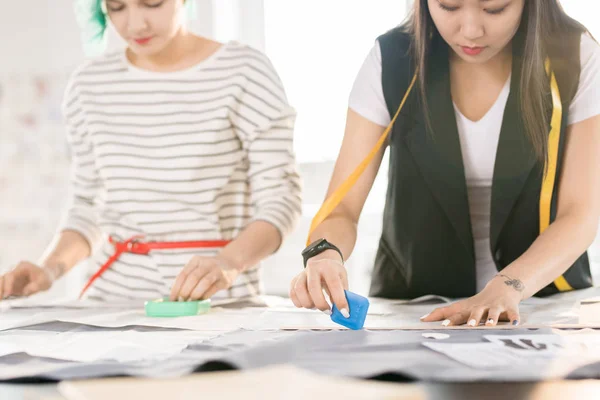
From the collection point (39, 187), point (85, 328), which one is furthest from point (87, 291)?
point (39, 187)

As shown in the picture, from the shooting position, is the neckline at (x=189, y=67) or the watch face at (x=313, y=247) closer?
the watch face at (x=313, y=247)

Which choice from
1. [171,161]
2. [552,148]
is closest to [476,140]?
[552,148]

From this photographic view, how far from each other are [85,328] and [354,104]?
0.59 meters

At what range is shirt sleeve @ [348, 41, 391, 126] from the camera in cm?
124

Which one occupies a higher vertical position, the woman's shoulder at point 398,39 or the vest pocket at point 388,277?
the woman's shoulder at point 398,39

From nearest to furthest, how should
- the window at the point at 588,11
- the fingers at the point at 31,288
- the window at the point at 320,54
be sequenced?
1. the fingers at the point at 31,288
2. the window at the point at 588,11
3. the window at the point at 320,54

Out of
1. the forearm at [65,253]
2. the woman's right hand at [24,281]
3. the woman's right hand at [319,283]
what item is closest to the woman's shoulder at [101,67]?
the forearm at [65,253]

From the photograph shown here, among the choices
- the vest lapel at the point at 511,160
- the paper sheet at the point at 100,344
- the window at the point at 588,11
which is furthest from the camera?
the window at the point at 588,11

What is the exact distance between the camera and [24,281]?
1301 millimetres

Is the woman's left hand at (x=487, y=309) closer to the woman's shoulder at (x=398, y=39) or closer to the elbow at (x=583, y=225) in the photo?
the elbow at (x=583, y=225)

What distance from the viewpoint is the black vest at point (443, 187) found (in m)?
1.18

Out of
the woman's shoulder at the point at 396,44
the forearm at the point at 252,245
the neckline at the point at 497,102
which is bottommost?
the forearm at the point at 252,245

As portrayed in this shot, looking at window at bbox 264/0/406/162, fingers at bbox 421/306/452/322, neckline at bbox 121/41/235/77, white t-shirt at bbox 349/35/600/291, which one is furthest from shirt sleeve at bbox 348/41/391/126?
window at bbox 264/0/406/162

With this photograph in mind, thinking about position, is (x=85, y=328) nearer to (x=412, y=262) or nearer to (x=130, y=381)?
(x=130, y=381)
